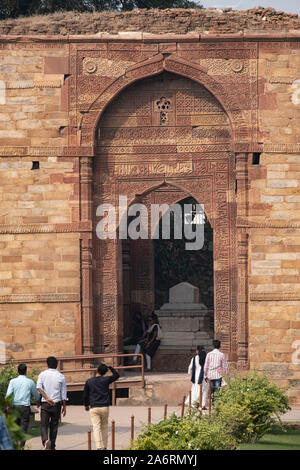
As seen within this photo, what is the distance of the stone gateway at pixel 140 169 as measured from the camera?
53.0 ft

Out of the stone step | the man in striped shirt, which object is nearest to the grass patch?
the man in striped shirt

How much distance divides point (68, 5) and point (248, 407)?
1745 centimetres

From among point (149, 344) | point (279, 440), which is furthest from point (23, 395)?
point (149, 344)

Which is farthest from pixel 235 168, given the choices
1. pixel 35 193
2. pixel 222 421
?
pixel 222 421

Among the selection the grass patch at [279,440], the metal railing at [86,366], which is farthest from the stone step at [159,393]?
the grass patch at [279,440]

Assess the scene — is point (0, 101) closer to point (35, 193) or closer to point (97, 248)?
point (35, 193)

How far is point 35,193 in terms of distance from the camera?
16.3 meters

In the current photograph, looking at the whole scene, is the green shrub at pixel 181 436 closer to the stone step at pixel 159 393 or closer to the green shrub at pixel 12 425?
the green shrub at pixel 12 425

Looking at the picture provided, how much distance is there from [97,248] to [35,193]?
1374 mm

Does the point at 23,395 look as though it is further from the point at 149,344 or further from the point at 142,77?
the point at 149,344

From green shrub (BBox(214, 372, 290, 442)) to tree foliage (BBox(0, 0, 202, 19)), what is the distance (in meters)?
14.0

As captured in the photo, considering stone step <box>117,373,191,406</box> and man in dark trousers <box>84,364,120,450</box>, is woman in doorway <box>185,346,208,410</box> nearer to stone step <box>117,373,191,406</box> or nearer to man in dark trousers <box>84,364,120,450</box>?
stone step <box>117,373,191,406</box>

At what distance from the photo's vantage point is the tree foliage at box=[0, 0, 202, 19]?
26078 mm

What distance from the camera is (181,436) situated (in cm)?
973
